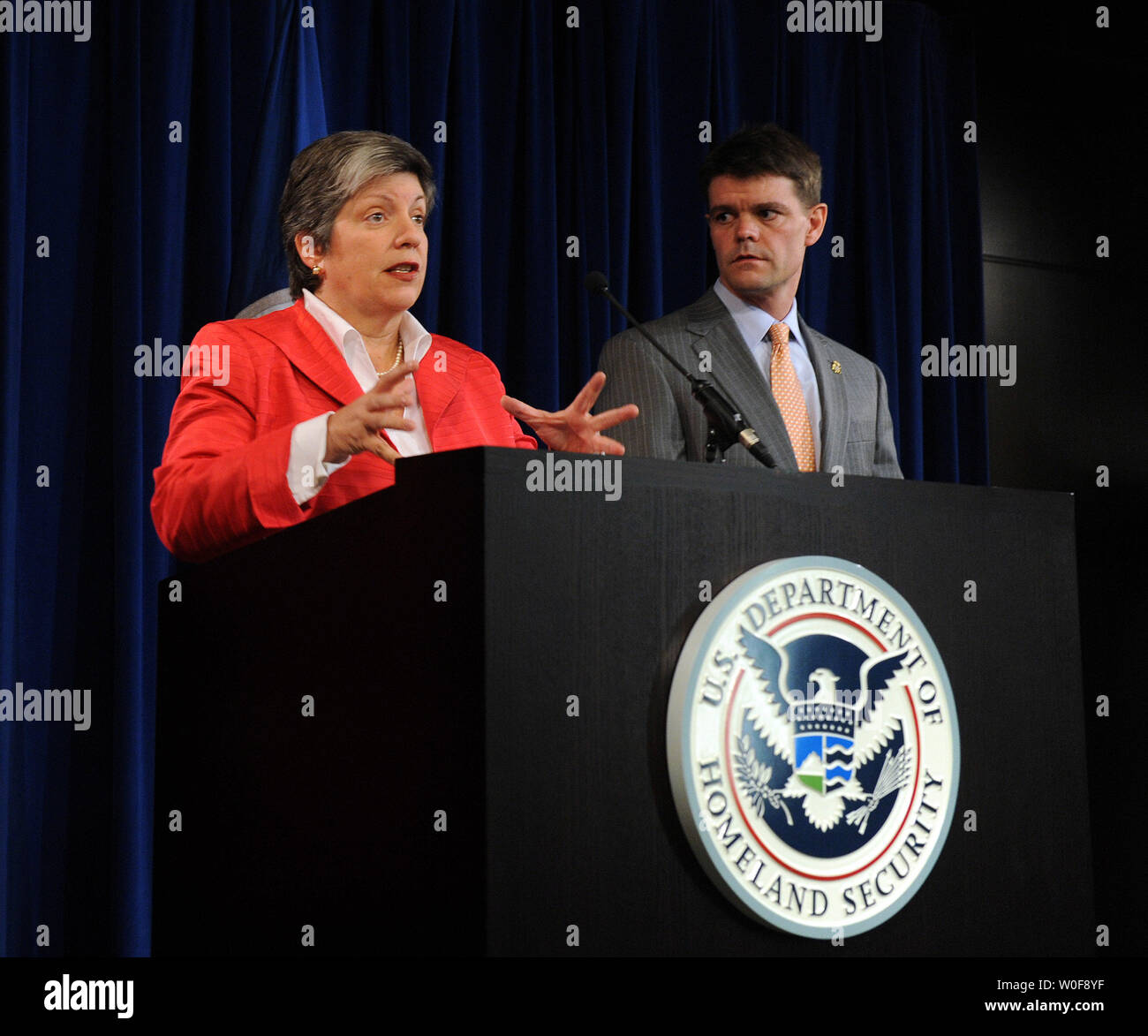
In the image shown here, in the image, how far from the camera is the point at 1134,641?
13.3 feet

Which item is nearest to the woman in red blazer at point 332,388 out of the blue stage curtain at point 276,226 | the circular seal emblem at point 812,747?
the circular seal emblem at point 812,747

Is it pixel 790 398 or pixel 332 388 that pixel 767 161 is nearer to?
pixel 790 398

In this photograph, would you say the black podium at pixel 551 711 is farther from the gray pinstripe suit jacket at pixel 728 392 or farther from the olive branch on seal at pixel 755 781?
the gray pinstripe suit jacket at pixel 728 392

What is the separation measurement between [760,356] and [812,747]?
1323 millimetres

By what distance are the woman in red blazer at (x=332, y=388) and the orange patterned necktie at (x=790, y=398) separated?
1.48ft

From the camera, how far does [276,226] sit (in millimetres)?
2803

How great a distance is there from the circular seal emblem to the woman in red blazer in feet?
1.37

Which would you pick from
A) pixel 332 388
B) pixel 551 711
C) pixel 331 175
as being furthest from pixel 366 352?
pixel 551 711

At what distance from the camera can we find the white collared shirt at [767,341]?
2.45m

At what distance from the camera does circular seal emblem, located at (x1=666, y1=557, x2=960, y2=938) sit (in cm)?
122

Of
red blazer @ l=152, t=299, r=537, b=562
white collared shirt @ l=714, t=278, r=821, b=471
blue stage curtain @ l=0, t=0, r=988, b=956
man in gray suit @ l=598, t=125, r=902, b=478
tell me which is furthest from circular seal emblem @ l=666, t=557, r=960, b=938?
blue stage curtain @ l=0, t=0, r=988, b=956

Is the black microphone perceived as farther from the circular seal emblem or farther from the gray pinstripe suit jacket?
the gray pinstripe suit jacket
